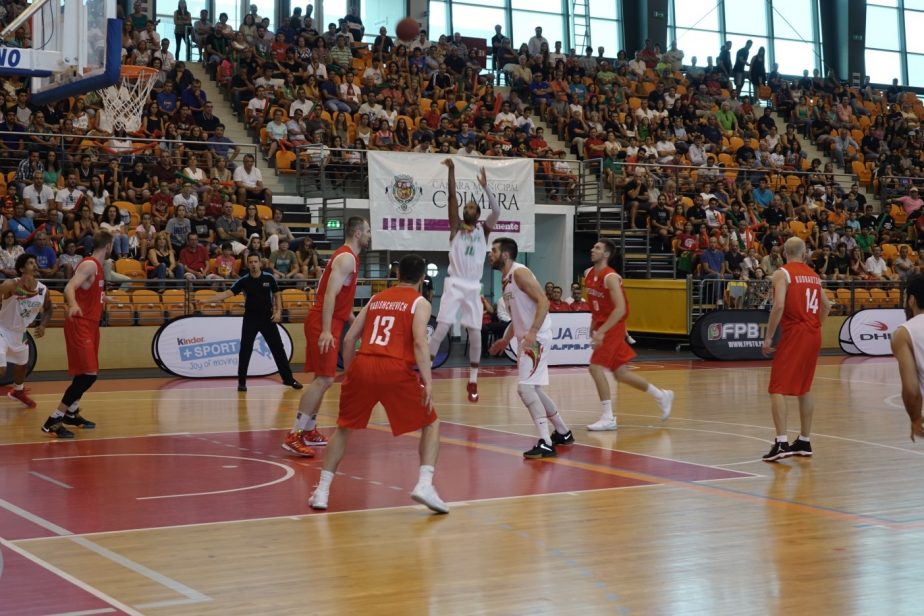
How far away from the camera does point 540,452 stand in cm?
976

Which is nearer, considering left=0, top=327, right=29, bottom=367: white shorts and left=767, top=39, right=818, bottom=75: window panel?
left=0, top=327, right=29, bottom=367: white shorts

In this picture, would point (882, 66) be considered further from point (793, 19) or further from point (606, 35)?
point (606, 35)

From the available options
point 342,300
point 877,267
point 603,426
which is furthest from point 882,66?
point 342,300

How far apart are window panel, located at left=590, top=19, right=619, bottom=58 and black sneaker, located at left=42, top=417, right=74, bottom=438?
2585 cm

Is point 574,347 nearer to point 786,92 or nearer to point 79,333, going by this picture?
point 79,333

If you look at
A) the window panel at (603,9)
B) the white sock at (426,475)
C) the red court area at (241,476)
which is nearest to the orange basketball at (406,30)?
the window panel at (603,9)

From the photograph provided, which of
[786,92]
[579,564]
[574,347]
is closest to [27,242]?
[574,347]

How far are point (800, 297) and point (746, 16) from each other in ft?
96.3

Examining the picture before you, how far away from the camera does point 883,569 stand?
6.06 meters

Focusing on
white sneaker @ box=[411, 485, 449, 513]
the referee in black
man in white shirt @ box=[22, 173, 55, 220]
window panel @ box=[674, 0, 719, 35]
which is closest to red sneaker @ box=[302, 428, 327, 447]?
white sneaker @ box=[411, 485, 449, 513]

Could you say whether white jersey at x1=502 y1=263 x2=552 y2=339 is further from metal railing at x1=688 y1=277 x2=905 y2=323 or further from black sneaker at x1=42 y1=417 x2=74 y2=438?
metal railing at x1=688 y1=277 x2=905 y2=323

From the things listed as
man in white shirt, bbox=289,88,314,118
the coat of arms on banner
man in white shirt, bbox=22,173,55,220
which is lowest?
man in white shirt, bbox=22,173,55,220

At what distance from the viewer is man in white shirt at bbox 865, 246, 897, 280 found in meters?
26.2

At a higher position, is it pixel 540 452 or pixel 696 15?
pixel 696 15
